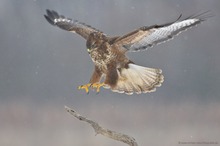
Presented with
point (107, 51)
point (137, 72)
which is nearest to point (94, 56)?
point (107, 51)

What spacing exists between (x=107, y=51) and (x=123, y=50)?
5.6 inches

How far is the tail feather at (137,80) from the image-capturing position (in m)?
3.55

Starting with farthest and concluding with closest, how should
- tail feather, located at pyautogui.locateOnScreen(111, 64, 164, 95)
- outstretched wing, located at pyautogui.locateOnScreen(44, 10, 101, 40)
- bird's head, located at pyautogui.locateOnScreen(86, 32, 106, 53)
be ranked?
outstretched wing, located at pyautogui.locateOnScreen(44, 10, 101, 40)
tail feather, located at pyautogui.locateOnScreen(111, 64, 164, 95)
bird's head, located at pyautogui.locateOnScreen(86, 32, 106, 53)

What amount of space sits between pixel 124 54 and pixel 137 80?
0.24m

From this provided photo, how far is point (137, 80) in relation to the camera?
11.8 ft

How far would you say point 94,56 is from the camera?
3389mm

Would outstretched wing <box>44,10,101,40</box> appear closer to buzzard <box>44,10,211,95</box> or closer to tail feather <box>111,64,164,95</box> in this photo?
buzzard <box>44,10,211,95</box>

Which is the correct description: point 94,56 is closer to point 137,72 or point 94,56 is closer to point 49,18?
point 137,72

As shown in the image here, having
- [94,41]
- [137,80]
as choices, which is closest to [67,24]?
[94,41]

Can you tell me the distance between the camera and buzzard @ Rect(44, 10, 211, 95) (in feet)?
11.1

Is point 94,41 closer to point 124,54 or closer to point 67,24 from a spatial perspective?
point 124,54

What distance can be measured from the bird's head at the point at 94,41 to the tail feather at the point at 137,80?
307 millimetres

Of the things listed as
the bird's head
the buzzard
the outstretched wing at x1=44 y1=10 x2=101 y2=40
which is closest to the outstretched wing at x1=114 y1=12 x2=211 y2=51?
the buzzard

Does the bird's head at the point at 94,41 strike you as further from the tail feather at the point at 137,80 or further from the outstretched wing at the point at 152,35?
the tail feather at the point at 137,80
